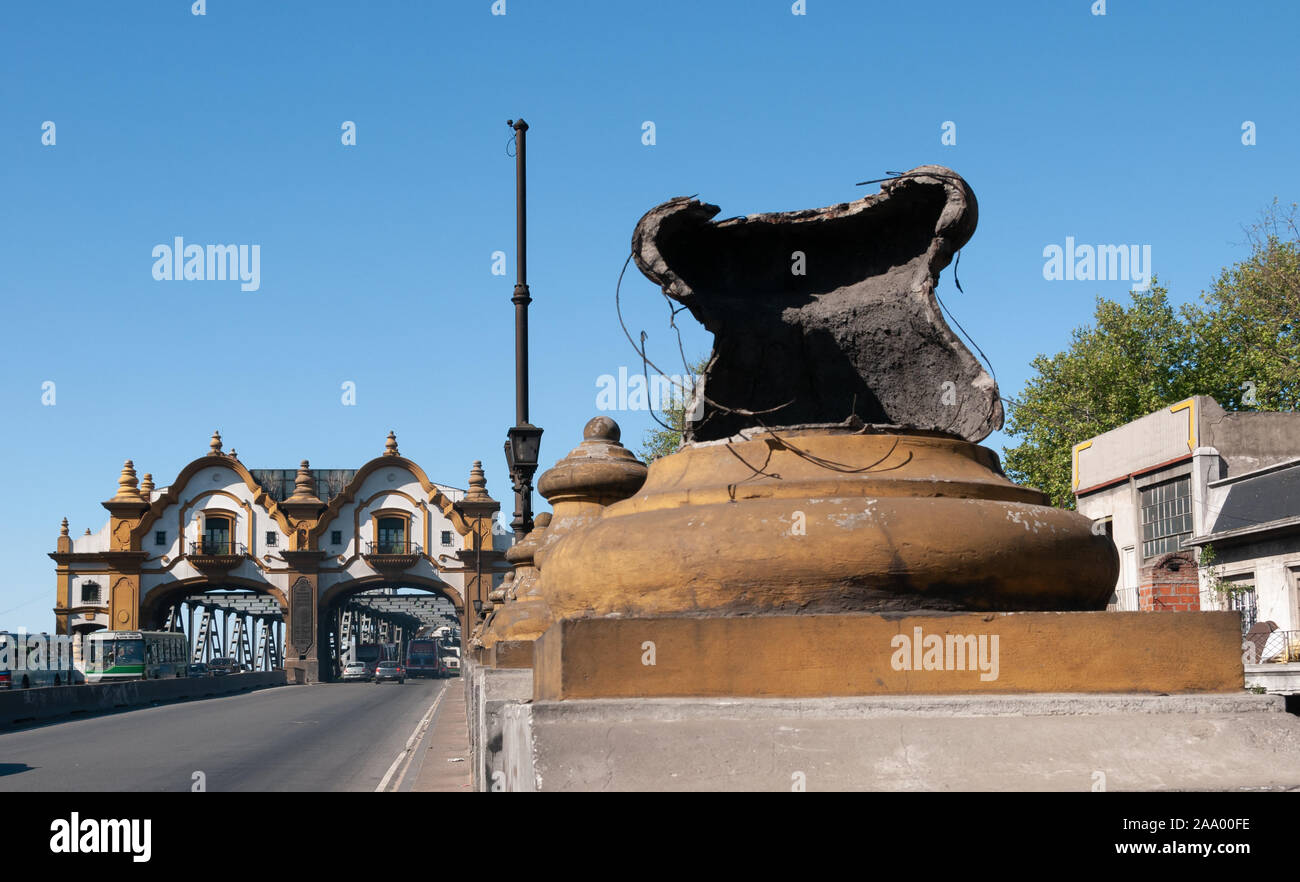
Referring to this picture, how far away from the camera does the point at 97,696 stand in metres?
35.1

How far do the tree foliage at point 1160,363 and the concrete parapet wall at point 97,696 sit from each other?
88.7 ft

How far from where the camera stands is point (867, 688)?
397cm

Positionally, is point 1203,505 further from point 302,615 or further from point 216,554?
point 216,554

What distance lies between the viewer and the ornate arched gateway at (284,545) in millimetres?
68438

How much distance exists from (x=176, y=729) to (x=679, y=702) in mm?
25076

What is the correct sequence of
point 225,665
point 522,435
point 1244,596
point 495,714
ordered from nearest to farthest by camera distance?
point 495,714, point 522,435, point 1244,596, point 225,665

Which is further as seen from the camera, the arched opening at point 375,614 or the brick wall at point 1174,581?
the arched opening at point 375,614

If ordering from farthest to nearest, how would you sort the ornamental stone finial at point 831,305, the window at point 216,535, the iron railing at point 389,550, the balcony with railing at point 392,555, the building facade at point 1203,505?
the iron railing at point 389,550, the window at point 216,535, the balcony with railing at point 392,555, the building facade at point 1203,505, the ornamental stone finial at point 831,305

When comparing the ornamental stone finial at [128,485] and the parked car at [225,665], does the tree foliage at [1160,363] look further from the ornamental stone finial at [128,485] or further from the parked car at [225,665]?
the parked car at [225,665]

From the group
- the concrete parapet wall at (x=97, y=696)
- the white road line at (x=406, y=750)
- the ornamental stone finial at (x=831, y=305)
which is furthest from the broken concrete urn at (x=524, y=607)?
the concrete parapet wall at (x=97, y=696)

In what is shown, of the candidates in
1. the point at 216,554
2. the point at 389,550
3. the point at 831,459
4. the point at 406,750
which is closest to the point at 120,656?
the point at 216,554

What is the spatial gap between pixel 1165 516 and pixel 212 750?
22166 millimetres
